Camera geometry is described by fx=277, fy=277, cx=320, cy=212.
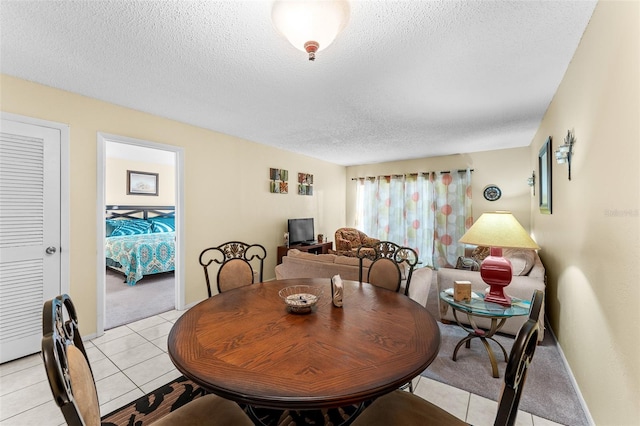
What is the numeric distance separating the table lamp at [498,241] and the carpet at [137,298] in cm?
372

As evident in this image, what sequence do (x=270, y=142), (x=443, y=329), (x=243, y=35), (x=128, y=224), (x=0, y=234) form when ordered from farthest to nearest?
(x=128, y=224) < (x=270, y=142) < (x=443, y=329) < (x=0, y=234) < (x=243, y=35)

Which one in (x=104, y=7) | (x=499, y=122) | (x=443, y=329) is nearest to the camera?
(x=104, y=7)

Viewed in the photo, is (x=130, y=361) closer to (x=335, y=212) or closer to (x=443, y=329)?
(x=443, y=329)

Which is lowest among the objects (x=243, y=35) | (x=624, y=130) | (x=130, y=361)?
(x=130, y=361)

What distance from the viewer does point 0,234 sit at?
2342 mm

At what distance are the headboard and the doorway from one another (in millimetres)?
81

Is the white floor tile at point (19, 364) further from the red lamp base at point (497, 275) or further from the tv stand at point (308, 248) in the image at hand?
the red lamp base at point (497, 275)

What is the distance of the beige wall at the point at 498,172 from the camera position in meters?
5.03

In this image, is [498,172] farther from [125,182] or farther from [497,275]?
[125,182]

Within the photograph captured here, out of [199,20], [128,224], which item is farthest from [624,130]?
[128,224]

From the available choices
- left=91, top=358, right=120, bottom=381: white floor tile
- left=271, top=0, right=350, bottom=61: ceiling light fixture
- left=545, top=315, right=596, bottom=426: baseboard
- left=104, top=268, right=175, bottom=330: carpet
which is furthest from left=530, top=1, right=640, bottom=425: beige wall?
left=104, top=268, right=175, bottom=330: carpet

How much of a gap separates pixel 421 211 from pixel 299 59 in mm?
4730

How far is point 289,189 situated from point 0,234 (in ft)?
12.4

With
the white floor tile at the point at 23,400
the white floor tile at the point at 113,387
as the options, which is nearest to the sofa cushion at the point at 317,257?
the white floor tile at the point at 113,387
